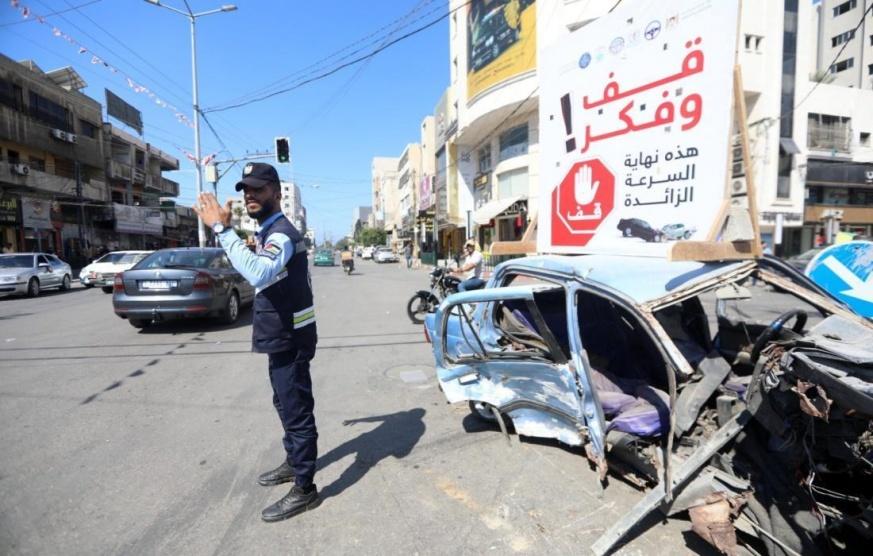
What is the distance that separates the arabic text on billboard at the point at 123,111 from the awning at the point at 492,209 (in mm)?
31253

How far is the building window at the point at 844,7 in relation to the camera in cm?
4121

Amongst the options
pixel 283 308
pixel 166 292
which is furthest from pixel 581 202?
pixel 166 292

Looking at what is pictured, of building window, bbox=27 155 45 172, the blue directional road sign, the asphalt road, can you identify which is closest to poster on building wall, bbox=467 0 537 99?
the blue directional road sign

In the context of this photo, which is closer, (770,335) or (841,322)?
(841,322)

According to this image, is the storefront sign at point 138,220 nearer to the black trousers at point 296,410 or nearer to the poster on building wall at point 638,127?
the poster on building wall at point 638,127

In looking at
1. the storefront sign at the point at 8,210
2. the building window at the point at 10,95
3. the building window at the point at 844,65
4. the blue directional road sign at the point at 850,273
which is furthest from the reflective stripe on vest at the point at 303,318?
the building window at the point at 844,65

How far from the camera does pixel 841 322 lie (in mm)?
2482

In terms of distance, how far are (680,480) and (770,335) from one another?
4.28 feet

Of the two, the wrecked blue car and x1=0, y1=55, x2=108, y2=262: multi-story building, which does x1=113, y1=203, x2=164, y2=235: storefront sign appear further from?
the wrecked blue car

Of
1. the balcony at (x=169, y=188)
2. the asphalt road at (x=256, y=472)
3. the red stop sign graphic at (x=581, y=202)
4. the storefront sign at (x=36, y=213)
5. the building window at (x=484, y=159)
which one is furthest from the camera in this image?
the balcony at (x=169, y=188)

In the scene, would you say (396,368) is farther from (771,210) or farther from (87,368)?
(771,210)

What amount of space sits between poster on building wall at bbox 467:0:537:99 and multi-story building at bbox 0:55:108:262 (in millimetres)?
26744

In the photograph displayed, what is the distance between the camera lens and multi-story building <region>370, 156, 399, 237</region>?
283 ft

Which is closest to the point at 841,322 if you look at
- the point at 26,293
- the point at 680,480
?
the point at 680,480
